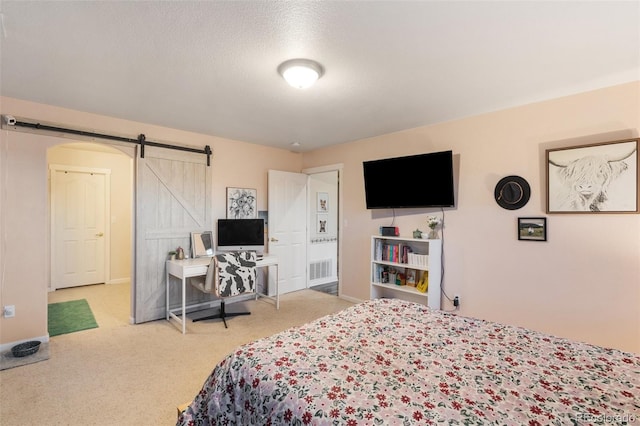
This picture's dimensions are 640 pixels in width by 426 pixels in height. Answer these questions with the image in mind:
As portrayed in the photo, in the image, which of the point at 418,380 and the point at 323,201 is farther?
the point at 323,201

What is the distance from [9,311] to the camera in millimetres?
2947

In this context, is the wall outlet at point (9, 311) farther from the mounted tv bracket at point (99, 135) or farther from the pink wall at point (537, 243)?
the pink wall at point (537, 243)

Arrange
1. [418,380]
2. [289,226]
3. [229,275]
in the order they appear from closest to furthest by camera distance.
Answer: [418,380] < [229,275] < [289,226]

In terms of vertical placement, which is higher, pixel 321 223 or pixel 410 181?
A: pixel 410 181

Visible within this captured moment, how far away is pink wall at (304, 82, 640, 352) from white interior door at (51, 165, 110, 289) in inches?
216

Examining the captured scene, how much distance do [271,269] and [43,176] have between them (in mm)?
3024

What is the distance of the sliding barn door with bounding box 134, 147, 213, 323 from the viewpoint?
3734mm

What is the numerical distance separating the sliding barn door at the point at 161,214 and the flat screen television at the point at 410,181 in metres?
2.37

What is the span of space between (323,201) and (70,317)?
425 cm

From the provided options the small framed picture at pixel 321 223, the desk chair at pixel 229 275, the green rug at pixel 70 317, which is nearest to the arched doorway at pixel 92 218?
the green rug at pixel 70 317

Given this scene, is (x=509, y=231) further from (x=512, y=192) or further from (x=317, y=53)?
(x=317, y=53)

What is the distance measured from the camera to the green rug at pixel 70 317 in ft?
11.6

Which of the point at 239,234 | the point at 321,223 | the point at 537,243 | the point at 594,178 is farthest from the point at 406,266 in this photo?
the point at 321,223

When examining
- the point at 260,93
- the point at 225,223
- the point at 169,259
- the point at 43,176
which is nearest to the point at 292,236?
the point at 225,223
